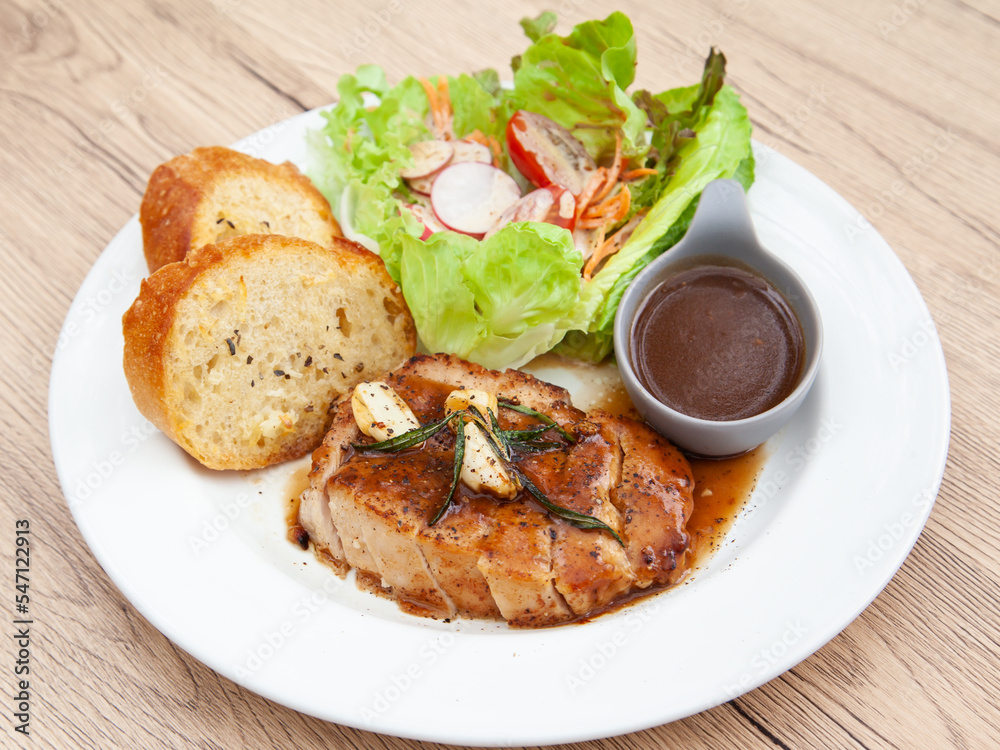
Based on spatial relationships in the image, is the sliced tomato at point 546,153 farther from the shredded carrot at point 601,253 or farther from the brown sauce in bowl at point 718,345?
the brown sauce in bowl at point 718,345

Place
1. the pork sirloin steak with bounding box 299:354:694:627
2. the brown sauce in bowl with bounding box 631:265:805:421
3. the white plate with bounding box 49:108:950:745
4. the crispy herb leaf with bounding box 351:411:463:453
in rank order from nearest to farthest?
the white plate with bounding box 49:108:950:745 → the pork sirloin steak with bounding box 299:354:694:627 → the crispy herb leaf with bounding box 351:411:463:453 → the brown sauce in bowl with bounding box 631:265:805:421

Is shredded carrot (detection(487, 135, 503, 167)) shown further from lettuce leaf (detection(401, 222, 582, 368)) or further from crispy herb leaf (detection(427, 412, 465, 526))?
crispy herb leaf (detection(427, 412, 465, 526))

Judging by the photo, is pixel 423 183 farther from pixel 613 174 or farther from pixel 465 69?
pixel 465 69

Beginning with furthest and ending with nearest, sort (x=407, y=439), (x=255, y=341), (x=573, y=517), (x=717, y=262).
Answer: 1. (x=717, y=262)
2. (x=255, y=341)
3. (x=407, y=439)
4. (x=573, y=517)

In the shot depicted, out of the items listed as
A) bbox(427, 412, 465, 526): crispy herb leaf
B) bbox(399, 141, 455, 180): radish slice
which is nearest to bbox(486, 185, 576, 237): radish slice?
bbox(399, 141, 455, 180): radish slice

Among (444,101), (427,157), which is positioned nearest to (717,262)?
(427,157)

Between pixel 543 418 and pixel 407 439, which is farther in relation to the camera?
pixel 543 418

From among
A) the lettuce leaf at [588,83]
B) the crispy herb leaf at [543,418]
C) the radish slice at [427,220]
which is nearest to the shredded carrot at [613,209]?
the lettuce leaf at [588,83]

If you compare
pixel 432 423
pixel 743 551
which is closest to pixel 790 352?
pixel 743 551
